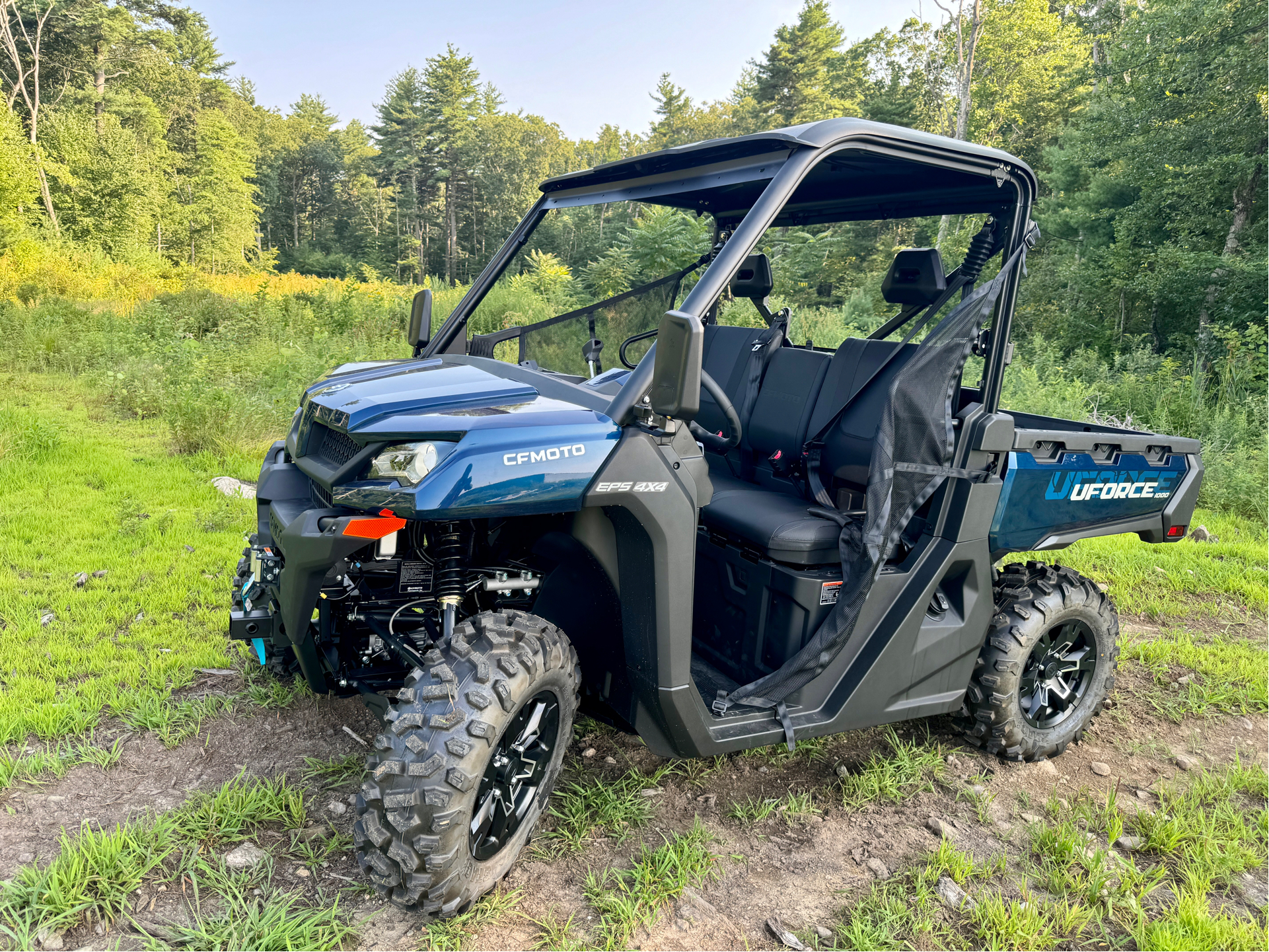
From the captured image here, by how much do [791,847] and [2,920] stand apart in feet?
7.11

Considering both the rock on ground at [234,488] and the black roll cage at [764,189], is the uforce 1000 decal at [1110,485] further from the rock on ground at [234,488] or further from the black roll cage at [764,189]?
the rock on ground at [234,488]

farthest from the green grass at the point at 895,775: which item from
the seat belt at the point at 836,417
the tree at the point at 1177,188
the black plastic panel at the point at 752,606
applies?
the tree at the point at 1177,188

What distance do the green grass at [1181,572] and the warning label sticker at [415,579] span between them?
138 inches

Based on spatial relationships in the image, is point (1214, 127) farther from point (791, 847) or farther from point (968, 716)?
point (791, 847)

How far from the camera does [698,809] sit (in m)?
2.82

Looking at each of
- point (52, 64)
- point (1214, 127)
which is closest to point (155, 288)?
point (1214, 127)

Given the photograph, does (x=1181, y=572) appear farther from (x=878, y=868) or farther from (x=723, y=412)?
(x=723, y=412)

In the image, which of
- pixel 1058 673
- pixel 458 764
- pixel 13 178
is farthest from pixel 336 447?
pixel 13 178

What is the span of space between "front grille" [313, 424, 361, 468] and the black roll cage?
2.42ft

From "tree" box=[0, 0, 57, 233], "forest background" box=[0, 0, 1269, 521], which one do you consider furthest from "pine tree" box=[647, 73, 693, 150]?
"tree" box=[0, 0, 57, 233]

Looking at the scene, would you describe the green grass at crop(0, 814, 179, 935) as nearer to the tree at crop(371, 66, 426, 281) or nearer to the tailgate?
the tailgate

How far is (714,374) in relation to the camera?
4.12 m

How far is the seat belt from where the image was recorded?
3.11 meters

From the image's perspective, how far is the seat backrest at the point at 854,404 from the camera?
3.27 m
